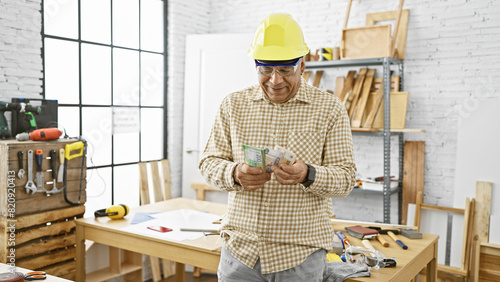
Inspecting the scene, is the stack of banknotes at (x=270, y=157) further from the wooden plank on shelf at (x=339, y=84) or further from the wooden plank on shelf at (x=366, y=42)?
the wooden plank on shelf at (x=339, y=84)

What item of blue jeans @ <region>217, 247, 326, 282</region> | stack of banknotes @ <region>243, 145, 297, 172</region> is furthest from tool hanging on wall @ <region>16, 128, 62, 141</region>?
stack of banknotes @ <region>243, 145, 297, 172</region>

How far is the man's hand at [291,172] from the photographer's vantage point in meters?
1.73

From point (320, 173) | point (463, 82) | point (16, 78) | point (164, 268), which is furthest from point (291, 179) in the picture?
point (164, 268)

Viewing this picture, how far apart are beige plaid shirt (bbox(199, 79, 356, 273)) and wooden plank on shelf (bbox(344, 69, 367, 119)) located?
2.53 metres

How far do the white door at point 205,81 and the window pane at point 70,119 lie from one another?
1272 millimetres

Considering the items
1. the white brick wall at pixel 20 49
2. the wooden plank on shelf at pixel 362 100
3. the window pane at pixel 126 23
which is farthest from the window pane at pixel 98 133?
the wooden plank on shelf at pixel 362 100

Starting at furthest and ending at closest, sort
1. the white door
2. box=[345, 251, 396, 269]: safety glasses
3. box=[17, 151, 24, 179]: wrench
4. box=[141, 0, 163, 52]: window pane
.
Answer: the white door, box=[141, 0, 163, 52]: window pane, box=[17, 151, 24, 179]: wrench, box=[345, 251, 396, 269]: safety glasses

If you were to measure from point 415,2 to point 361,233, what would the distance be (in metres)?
2.60

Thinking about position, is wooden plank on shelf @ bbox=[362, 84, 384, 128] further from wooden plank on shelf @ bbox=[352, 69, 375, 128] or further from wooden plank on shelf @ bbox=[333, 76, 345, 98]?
wooden plank on shelf @ bbox=[333, 76, 345, 98]

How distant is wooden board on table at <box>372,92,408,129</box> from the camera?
4.22 meters

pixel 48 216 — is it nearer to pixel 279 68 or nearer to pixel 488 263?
pixel 279 68

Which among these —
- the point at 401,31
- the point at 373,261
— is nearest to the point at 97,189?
the point at 373,261

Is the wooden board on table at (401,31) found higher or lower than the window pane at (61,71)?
higher

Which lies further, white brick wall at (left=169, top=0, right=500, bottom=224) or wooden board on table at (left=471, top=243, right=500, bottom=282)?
white brick wall at (left=169, top=0, right=500, bottom=224)
